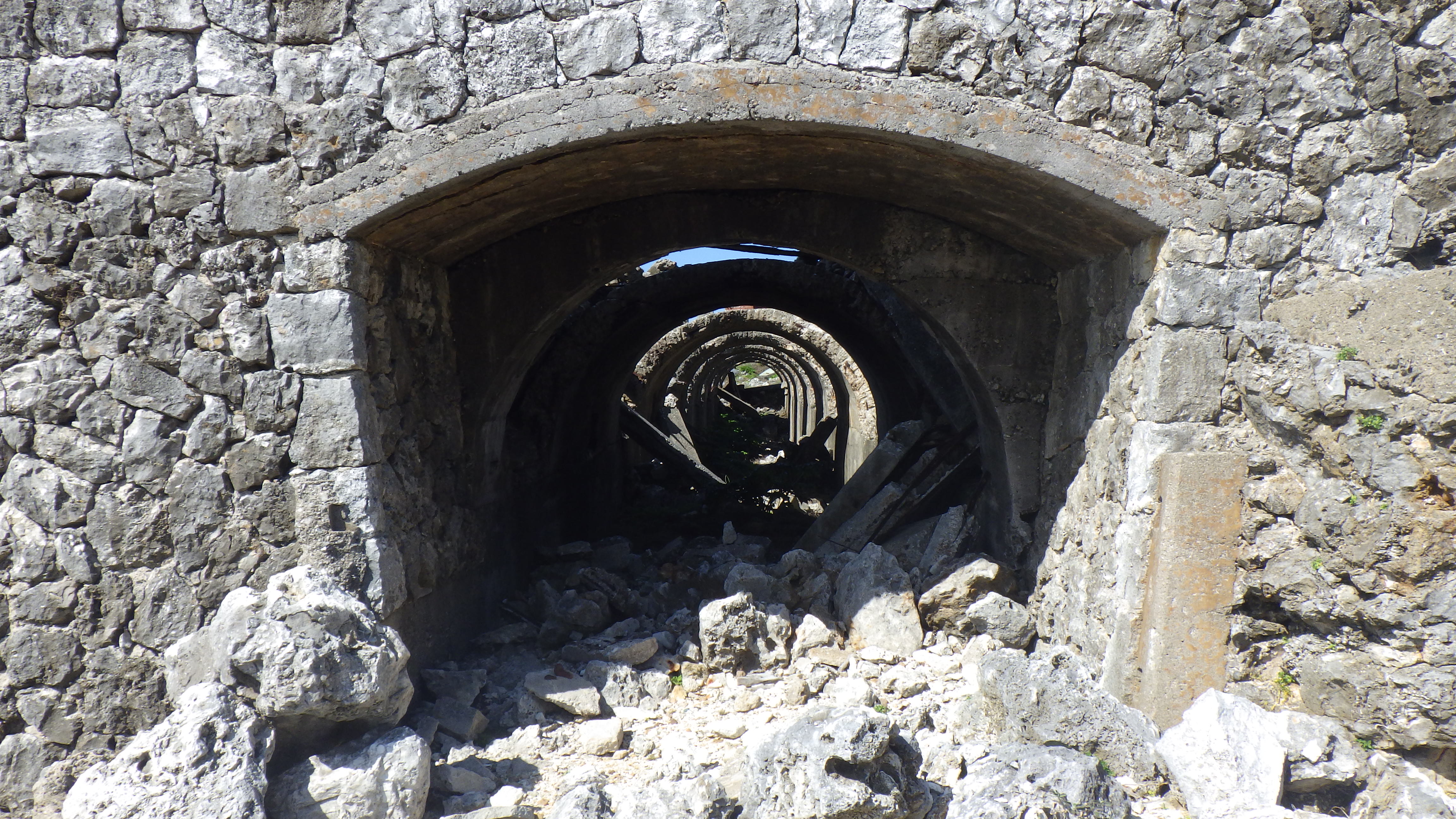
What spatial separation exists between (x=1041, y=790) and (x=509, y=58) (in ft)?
10.2

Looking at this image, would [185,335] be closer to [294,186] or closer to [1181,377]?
[294,186]

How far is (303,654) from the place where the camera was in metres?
2.77

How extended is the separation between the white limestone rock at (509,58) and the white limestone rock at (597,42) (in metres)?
0.05

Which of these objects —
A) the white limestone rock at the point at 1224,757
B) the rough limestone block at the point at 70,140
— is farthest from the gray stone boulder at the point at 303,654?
the white limestone rock at the point at 1224,757

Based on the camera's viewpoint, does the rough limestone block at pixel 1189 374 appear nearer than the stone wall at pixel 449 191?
No

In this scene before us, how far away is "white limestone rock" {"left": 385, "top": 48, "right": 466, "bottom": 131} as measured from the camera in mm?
3107

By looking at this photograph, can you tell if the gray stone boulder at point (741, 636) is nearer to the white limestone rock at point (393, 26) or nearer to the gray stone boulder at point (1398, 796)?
the gray stone boulder at point (1398, 796)

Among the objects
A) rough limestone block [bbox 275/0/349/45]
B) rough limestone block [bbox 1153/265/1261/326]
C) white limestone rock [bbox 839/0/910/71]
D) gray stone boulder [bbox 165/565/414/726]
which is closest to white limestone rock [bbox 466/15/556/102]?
rough limestone block [bbox 275/0/349/45]

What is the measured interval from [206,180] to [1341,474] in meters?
4.22

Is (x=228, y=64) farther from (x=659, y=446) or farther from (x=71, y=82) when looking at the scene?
(x=659, y=446)

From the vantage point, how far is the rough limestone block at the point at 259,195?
3.15 metres

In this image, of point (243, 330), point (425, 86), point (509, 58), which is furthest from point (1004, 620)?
point (243, 330)

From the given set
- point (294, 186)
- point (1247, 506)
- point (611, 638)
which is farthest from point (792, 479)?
point (294, 186)

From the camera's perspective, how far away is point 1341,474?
118 inches
